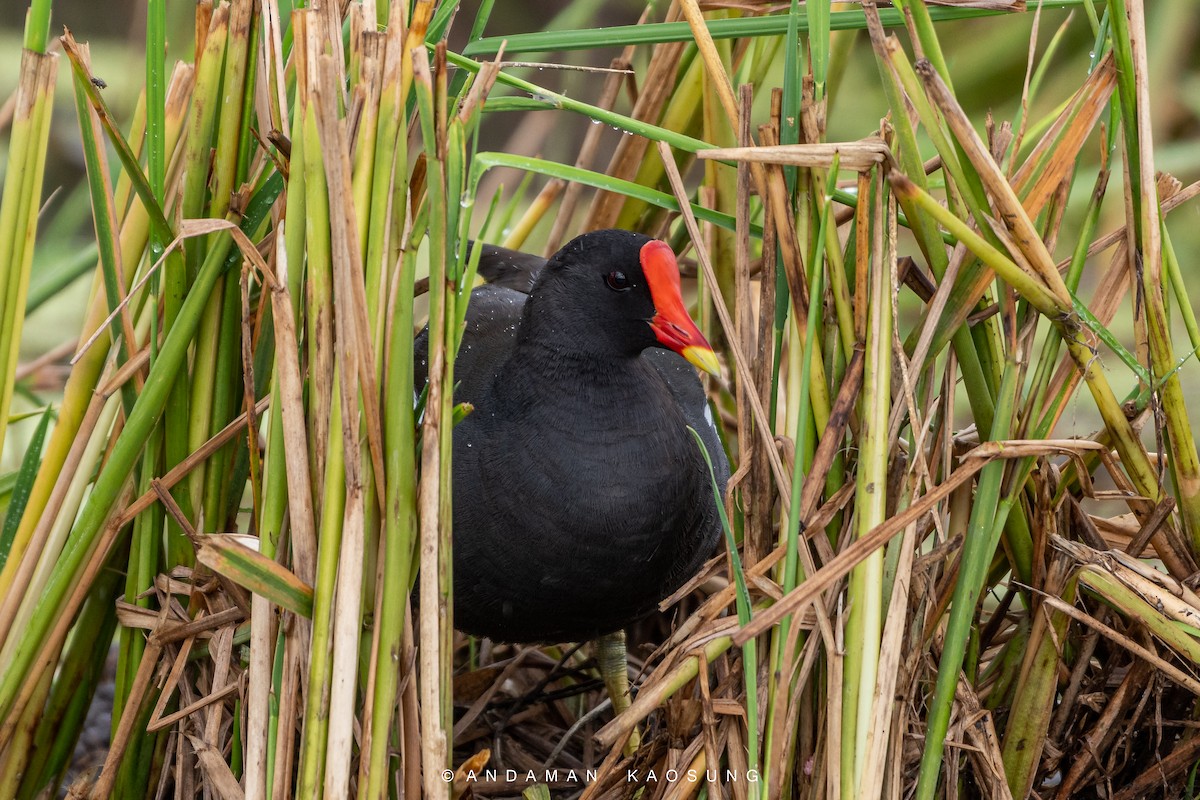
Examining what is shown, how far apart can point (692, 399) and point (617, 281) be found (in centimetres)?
33

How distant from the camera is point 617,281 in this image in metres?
1.54

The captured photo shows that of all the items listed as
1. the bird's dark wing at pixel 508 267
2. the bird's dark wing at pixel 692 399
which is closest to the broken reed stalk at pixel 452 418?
the bird's dark wing at pixel 692 399

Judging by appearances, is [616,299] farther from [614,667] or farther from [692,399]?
[614,667]

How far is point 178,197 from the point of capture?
1.39 metres

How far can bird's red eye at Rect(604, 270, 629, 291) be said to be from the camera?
1532mm

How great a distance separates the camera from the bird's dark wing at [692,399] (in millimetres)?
1673

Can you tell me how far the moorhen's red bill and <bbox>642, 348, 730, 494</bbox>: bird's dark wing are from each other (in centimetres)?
8

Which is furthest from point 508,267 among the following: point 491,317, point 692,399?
point 692,399

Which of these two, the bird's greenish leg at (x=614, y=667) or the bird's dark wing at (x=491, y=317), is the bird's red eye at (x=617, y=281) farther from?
the bird's greenish leg at (x=614, y=667)

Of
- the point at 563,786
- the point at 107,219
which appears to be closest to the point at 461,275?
the point at 107,219

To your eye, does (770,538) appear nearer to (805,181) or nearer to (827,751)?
(827,751)

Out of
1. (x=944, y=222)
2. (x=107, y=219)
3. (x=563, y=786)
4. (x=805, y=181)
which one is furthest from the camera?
(x=563, y=786)

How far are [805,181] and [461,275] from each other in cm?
36

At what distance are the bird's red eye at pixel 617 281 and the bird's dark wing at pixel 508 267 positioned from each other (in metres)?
0.57
